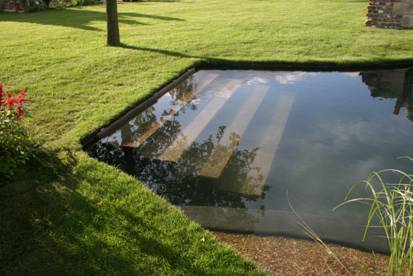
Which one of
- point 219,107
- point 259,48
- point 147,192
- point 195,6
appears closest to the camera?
point 147,192

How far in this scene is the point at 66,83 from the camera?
7816mm

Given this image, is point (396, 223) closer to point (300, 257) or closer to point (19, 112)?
point (300, 257)

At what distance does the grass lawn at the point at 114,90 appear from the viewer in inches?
138

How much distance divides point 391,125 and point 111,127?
4434 millimetres

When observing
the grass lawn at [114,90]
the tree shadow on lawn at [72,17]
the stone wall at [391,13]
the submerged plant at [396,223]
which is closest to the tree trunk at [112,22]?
the grass lawn at [114,90]

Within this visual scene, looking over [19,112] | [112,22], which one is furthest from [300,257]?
[112,22]

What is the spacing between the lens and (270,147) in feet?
19.3

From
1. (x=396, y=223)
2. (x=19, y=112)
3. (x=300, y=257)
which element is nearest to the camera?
(x=396, y=223)

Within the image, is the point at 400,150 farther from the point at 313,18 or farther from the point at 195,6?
the point at 195,6

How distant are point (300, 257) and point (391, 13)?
11426 mm

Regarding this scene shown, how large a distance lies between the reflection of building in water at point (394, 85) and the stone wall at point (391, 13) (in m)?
4.25

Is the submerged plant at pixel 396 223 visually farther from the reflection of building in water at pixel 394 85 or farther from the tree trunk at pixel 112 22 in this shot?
the tree trunk at pixel 112 22

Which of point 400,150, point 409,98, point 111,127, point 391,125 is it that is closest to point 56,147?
point 111,127

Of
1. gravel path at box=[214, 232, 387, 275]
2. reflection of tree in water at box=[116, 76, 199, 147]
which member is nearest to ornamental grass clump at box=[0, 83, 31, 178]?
reflection of tree in water at box=[116, 76, 199, 147]
